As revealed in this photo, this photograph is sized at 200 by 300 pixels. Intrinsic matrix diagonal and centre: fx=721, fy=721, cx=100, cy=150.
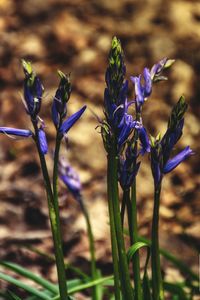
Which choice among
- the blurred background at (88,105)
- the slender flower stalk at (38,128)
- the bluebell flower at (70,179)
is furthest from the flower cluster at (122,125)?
the blurred background at (88,105)

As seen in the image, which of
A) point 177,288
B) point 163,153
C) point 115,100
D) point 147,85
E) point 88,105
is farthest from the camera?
point 88,105

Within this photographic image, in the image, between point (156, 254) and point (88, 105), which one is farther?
point (88, 105)

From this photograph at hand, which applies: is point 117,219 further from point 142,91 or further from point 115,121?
point 142,91

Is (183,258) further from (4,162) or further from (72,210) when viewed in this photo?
(4,162)

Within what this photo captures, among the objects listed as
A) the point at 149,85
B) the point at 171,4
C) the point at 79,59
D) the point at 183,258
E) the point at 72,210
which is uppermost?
the point at 171,4

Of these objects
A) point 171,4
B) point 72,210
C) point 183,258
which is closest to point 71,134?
point 72,210

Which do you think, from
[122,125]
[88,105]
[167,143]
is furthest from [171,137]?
[88,105]

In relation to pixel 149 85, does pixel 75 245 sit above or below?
below
